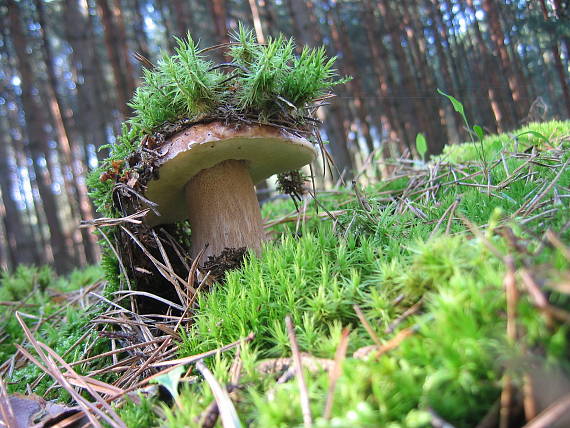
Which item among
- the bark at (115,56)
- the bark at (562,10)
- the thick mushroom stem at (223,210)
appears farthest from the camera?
the bark at (115,56)

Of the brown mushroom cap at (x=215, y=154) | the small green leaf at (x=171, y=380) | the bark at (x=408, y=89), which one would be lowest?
the small green leaf at (x=171, y=380)

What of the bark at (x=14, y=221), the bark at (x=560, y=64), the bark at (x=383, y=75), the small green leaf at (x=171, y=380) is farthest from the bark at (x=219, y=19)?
the small green leaf at (x=171, y=380)

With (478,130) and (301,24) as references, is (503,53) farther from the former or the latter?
(478,130)

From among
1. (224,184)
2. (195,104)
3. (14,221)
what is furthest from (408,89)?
(14,221)

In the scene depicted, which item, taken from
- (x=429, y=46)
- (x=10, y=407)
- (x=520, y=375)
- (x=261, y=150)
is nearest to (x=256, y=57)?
(x=261, y=150)

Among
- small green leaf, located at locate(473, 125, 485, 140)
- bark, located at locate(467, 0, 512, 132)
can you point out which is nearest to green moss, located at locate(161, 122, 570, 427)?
small green leaf, located at locate(473, 125, 485, 140)

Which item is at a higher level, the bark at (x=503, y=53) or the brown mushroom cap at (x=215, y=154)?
the bark at (x=503, y=53)

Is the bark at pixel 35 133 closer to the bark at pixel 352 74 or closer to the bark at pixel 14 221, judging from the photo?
the bark at pixel 14 221
